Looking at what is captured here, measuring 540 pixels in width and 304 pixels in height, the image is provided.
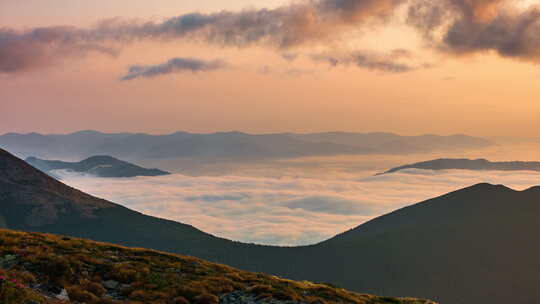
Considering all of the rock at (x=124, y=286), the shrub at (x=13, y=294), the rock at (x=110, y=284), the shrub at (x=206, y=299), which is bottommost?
the shrub at (x=206, y=299)

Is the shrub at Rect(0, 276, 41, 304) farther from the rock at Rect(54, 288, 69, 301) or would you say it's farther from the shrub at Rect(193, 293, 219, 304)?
the shrub at Rect(193, 293, 219, 304)

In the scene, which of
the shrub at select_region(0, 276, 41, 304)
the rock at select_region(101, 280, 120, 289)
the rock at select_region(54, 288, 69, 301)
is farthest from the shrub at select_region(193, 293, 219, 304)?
the shrub at select_region(0, 276, 41, 304)

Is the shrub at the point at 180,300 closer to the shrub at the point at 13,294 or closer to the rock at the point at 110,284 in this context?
the rock at the point at 110,284

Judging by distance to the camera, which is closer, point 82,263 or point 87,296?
point 87,296

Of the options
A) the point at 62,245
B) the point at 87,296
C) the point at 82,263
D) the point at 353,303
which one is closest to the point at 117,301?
the point at 87,296

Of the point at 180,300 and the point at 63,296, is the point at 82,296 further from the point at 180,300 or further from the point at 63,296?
the point at 180,300

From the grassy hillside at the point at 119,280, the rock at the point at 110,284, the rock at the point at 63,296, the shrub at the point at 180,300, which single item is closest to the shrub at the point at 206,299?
the grassy hillside at the point at 119,280

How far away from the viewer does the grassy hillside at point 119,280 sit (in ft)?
90.8

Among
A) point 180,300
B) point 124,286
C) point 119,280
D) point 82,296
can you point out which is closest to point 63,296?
point 82,296

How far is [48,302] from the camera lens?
23.1m

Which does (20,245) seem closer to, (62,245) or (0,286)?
(62,245)

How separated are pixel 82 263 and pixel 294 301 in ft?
54.2

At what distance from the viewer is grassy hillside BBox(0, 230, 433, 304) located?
27.7 metres

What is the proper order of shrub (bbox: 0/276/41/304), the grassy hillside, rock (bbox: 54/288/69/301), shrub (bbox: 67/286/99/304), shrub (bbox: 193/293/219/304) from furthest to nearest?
shrub (bbox: 193/293/219/304)
the grassy hillside
shrub (bbox: 67/286/99/304)
rock (bbox: 54/288/69/301)
shrub (bbox: 0/276/41/304)
